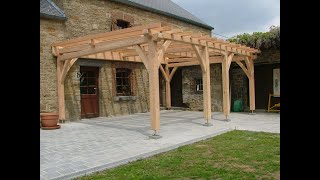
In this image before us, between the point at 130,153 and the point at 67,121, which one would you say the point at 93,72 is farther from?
the point at 130,153

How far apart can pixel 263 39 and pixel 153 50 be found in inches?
303

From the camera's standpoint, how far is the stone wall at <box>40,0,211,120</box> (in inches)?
408

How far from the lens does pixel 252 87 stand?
1301 cm

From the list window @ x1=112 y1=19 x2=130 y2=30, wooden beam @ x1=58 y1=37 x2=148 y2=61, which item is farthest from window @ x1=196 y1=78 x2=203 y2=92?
wooden beam @ x1=58 y1=37 x2=148 y2=61

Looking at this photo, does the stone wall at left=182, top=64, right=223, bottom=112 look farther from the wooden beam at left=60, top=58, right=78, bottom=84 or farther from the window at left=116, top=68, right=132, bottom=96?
the wooden beam at left=60, top=58, right=78, bottom=84

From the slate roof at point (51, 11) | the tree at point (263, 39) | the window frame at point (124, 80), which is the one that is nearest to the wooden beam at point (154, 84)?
the slate roof at point (51, 11)

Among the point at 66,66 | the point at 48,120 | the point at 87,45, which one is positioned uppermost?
the point at 87,45

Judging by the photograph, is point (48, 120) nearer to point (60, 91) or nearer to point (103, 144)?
point (60, 91)

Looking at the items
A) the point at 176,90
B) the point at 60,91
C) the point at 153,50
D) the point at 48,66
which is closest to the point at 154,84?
the point at 153,50

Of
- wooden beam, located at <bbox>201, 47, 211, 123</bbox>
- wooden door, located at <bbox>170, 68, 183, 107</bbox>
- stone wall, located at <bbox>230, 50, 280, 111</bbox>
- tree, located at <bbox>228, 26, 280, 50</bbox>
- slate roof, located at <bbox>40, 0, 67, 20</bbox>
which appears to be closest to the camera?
wooden beam, located at <bbox>201, 47, 211, 123</bbox>

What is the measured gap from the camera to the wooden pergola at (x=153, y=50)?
7.43 meters

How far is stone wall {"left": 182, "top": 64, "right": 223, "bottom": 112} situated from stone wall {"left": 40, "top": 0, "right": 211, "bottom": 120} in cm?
264

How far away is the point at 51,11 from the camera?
10617 mm

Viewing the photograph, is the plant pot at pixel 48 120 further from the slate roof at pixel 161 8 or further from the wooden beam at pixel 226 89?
the slate roof at pixel 161 8
